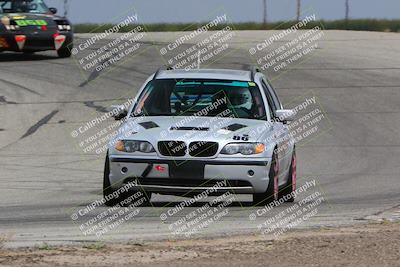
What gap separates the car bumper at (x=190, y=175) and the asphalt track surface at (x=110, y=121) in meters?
0.24

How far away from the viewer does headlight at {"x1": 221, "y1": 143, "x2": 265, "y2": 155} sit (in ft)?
35.0

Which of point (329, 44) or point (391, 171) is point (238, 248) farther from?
point (329, 44)

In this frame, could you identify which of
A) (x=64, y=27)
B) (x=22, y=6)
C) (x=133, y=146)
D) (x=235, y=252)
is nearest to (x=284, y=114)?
(x=133, y=146)

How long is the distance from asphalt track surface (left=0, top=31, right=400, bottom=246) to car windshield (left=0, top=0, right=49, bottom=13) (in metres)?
1.34

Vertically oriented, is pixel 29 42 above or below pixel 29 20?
below

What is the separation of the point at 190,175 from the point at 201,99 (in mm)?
1387

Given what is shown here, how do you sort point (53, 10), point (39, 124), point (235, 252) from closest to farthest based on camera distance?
point (235, 252)
point (39, 124)
point (53, 10)

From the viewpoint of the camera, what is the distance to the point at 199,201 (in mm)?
11562

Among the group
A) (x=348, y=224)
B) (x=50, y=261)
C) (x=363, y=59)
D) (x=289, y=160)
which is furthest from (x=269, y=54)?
(x=50, y=261)

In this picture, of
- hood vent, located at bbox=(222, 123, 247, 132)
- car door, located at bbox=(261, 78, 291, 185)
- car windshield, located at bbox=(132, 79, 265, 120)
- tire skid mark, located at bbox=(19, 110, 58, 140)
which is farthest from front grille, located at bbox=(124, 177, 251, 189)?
tire skid mark, located at bbox=(19, 110, 58, 140)

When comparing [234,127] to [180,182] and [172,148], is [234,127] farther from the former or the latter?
[180,182]

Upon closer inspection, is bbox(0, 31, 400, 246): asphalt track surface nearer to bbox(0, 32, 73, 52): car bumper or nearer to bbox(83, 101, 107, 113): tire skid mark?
bbox(83, 101, 107, 113): tire skid mark

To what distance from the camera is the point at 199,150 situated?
10.6 meters

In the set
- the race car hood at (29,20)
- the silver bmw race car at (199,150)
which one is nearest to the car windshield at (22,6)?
the race car hood at (29,20)
